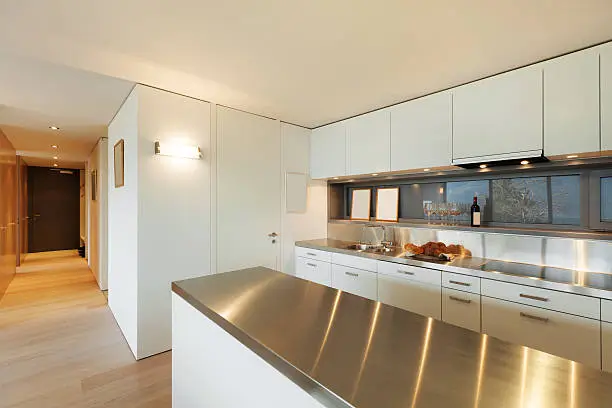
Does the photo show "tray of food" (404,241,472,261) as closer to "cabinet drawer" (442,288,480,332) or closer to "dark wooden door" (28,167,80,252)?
"cabinet drawer" (442,288,480,332)

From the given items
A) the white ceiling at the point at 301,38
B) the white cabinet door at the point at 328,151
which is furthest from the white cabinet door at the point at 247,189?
the white ceiling at the point at 301,38

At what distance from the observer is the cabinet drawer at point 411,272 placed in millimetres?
2406

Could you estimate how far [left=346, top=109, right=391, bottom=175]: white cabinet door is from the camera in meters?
3.10

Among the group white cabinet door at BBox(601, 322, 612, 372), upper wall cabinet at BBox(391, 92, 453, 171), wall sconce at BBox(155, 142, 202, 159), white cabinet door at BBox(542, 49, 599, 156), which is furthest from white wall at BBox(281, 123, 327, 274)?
white cabinet door at BBox(601, 322, 612, 372)

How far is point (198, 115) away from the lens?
9.51 ft

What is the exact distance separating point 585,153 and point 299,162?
2776mm

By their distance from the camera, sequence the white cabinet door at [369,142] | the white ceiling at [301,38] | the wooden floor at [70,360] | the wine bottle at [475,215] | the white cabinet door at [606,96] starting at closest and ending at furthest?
the white ceiling at [301,38] < the white cabinet door at [606,96] < the wooden floor at [70,360] < the wine bottle at [475,215] < the white cabinet door at [369,142]

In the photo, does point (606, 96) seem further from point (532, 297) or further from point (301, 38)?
point (301, 38)

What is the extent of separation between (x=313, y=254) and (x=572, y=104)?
2.68 metres

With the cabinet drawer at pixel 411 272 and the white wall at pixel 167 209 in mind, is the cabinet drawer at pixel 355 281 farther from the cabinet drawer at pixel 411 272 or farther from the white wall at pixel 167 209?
the white wall at pixel 167 209

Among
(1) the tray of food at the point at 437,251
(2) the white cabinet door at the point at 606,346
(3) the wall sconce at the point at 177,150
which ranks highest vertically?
(3) the wall sconce at the point at 177,150

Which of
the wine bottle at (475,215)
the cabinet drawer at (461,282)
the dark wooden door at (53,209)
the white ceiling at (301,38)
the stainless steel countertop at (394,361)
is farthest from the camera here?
the dark wooden door at (53,209)

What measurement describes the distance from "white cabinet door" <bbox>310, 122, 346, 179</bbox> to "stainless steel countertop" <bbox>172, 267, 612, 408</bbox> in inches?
99.6

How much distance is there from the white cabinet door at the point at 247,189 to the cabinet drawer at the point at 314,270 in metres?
0.30
